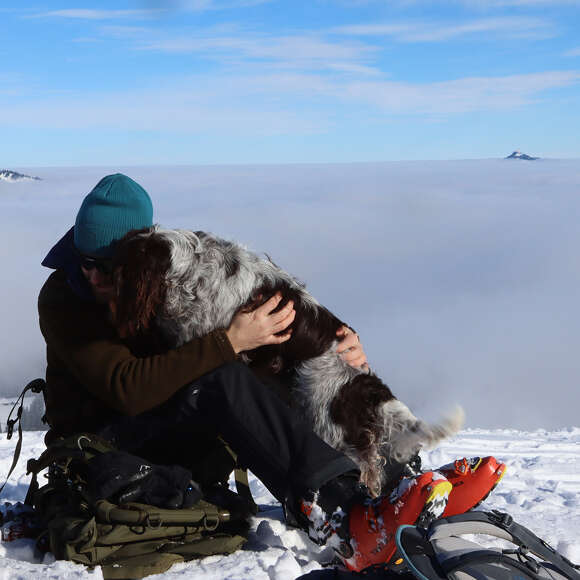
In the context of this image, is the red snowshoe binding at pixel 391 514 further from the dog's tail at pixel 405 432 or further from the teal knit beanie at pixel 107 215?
the teal knit beanie at pixel 107 215

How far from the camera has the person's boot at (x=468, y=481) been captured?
2.27 m

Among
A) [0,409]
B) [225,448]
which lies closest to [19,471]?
[225,448]

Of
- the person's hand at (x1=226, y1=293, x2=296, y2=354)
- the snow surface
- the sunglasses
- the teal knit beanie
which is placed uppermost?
the teal knit beanie

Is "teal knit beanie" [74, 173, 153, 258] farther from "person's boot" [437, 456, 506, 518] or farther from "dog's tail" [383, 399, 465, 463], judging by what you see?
"person's boot" [437, 456, 506, 518]

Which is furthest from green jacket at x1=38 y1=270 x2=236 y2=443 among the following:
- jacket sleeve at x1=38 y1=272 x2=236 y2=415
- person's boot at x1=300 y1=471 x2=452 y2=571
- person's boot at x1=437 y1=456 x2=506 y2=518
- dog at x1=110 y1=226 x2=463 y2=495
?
person's boot at x1=437 y1=456 x2=506 y2=518

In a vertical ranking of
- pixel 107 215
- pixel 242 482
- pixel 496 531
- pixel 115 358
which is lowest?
pixel 242 482

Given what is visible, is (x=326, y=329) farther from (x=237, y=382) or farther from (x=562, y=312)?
(x=562, y=312)

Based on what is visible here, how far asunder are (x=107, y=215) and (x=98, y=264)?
21 centimetres

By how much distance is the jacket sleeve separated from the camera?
2.41m

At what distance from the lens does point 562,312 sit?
186500mm

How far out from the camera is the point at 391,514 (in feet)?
6.80

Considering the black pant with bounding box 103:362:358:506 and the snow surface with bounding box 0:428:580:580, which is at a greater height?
the black pant with bounding box 103:362:358:506

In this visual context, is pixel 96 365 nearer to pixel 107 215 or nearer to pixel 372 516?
pixel 107 215

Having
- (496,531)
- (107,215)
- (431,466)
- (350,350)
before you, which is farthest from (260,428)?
(431,466)
